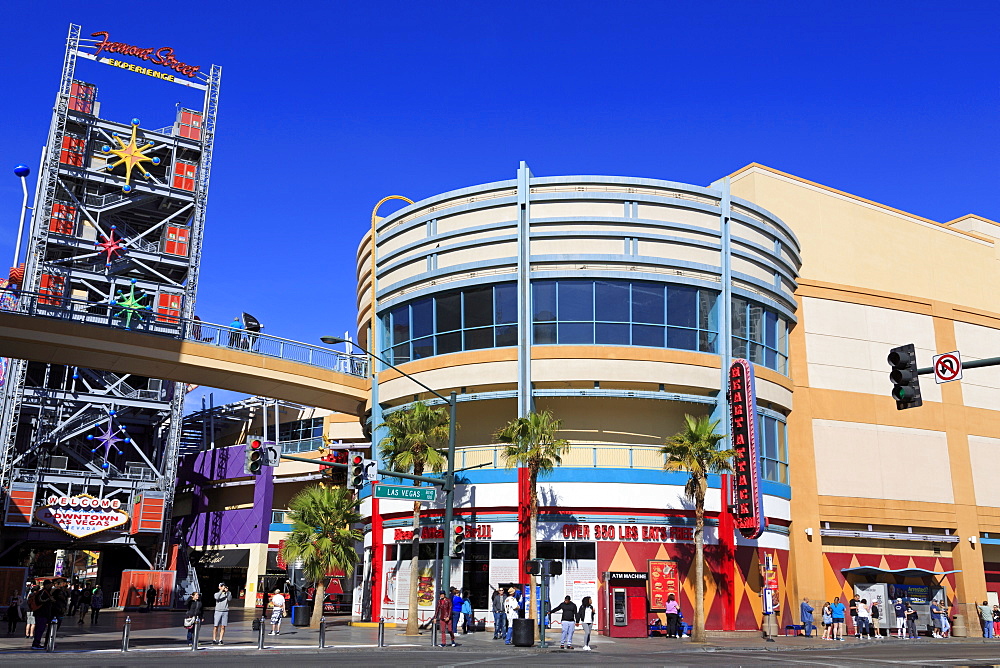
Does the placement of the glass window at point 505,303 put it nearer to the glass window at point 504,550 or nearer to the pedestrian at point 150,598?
the glass window at point 504,550

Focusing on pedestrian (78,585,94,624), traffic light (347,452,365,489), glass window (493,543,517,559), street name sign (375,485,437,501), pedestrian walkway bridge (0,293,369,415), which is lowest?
pedestrian (78,585,94,624)

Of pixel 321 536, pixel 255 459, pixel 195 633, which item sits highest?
pixel 255 459

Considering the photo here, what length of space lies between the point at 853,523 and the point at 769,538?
22.3 ft

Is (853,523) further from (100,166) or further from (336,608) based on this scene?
(100,166)

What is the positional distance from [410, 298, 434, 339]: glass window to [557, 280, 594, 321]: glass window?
19.8 feet

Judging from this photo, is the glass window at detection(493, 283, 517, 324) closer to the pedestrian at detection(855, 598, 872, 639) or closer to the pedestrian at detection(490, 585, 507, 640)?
the pedestrian at detection(490, 585, 507, 640)

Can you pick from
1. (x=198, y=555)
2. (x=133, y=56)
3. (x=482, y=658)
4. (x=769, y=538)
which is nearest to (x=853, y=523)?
(x=769, y=538)

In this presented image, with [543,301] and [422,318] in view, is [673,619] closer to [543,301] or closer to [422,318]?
[543,301]

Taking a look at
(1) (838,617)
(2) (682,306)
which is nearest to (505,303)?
(2) (682,306)

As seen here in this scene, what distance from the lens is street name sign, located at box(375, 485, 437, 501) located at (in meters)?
31.0

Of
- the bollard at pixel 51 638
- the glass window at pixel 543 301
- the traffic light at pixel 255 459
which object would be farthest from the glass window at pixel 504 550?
the bollard at pixel 51 638

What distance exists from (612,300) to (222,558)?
4157 cm

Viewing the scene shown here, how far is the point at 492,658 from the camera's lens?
2494cm

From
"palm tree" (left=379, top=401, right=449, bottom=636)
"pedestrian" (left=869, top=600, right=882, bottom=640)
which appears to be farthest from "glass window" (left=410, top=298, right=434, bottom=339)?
"pedestrian" (left=869, top=600, right=882, bottom=640)
